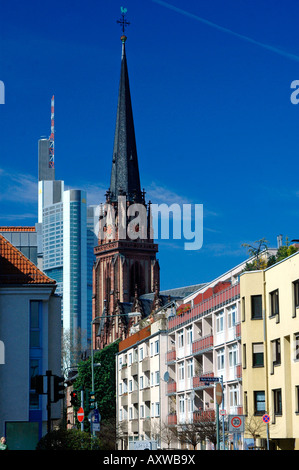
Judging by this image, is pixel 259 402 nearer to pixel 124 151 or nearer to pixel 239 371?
pixel 239 371

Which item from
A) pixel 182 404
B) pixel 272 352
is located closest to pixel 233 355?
pixel 272 352

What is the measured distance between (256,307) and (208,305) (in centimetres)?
1437

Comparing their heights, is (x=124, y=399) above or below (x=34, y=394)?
below

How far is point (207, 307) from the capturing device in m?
72.8

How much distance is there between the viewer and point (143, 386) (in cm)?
9456

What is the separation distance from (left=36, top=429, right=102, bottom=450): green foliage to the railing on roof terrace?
A: 2954 cm

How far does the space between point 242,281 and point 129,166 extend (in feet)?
458

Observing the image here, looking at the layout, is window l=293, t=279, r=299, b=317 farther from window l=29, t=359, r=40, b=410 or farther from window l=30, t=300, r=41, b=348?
window l=29, t=359, r=40, b=410

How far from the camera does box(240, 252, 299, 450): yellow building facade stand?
50656mm

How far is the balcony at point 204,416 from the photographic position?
6762cm

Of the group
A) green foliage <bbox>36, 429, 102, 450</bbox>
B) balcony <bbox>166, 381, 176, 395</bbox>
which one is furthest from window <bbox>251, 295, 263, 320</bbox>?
balcony <bbox>166, 381, 176, 395</bbox>

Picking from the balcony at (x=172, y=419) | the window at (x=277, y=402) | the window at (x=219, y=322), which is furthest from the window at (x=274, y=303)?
the balcony at (x=172, y=419)
